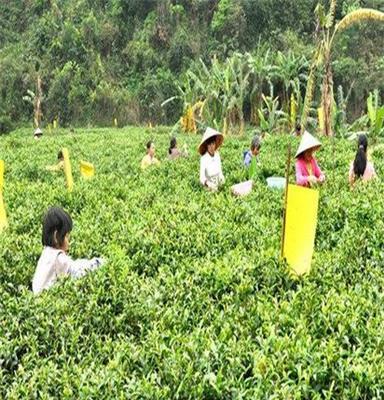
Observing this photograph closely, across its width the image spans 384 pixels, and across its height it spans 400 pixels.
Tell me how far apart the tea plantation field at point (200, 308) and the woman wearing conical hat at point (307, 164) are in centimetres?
33

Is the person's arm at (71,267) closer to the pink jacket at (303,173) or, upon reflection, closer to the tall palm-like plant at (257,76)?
the pink jacket at (303,173)

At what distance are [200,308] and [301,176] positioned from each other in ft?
11.1

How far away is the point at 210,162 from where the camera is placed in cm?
720

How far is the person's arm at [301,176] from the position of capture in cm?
648

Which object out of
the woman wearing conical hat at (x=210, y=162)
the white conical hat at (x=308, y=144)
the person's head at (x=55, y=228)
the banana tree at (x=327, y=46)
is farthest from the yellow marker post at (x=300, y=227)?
the banana tree at (x=327, y=46)

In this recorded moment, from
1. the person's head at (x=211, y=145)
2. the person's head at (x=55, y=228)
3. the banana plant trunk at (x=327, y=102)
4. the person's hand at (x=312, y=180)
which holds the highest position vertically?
the person's head at (x=55, y=228)

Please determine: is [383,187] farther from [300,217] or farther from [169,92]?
[169,92]

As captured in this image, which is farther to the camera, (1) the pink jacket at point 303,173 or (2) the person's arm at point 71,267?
(1) the pink jacket at point 303,173

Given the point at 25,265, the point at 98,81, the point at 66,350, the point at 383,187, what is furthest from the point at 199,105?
the point at 66,350

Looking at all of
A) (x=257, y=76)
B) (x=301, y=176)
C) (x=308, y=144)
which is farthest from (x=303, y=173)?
(x=257, y=76)

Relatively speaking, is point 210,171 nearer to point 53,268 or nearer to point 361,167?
point 361,167

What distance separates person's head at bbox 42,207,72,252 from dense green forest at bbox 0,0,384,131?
2758cm

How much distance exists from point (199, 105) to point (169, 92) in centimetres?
1178

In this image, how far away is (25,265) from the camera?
449cm
